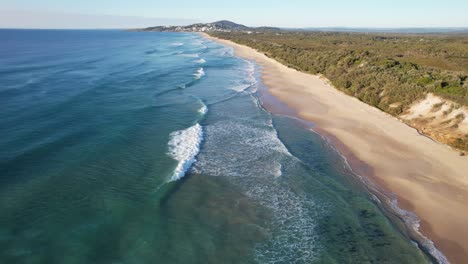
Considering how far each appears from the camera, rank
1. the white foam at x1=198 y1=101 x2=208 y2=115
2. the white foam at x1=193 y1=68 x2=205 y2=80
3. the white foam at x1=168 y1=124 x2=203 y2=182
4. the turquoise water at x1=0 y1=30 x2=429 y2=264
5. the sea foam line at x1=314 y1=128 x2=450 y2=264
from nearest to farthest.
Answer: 1. the turquoise water at x1=0 y1=30 x2=429 y2=264
2. the sea foam line at x1=314 y1=128 x2=450 y2=264
3. the white foam at x1=168 y1=124 x2=203 y2=182
4. the white foam at x1=198 y1=101 x2=208 y2=115
5. the white foam at x1=193 y1=68 x2=205 y2=80

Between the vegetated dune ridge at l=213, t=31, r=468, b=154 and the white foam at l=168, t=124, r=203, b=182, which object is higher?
the vegetated dune ridge at l=213, t=31, r=468, b=154

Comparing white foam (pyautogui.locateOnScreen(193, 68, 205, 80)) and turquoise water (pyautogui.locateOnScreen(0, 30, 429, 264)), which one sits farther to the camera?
white foam (pyautogui.locateOnScreen(193, 68, 205, 80))

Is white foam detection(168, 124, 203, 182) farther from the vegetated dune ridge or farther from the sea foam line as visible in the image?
the vegetated dune ridge

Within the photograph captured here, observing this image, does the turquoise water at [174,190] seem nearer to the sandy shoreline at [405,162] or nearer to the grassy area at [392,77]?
the sandy shoreline at [405,162]

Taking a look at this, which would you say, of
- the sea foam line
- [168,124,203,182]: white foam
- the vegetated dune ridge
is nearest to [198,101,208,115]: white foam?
[168,124,203,182]: white foam

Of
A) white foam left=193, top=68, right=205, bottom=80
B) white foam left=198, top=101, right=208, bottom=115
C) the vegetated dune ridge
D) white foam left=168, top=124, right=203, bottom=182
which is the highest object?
the vegetated dune ridge

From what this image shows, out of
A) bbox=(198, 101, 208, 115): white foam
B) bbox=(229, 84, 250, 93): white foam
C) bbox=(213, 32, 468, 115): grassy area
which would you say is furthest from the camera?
bbox=(229, 84, 250, 93): white foam

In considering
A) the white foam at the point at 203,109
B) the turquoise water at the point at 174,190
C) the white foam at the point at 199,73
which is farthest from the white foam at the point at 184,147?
the white foam at the point at 199,73

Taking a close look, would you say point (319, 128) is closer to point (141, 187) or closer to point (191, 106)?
point (191, 106)
